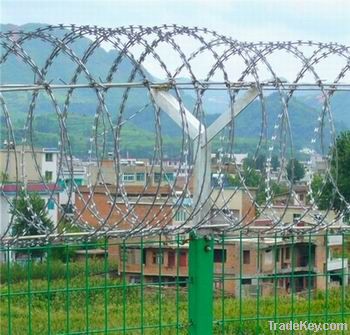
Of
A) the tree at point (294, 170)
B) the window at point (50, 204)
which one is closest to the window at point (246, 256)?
the tree at point (294, 170)

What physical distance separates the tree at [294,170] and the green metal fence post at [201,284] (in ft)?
2.24

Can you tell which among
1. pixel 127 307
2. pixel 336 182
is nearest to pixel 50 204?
pixel 127 307

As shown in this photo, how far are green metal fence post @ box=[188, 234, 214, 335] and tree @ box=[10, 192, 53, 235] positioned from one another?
950mm

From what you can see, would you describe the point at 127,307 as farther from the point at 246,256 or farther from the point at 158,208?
the point at 158,208

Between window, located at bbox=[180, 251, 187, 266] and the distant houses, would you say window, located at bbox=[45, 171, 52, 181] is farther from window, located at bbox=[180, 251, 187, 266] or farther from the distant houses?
window, located at bbox=[180, 251, 187, 266]

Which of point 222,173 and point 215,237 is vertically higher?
point 222,173

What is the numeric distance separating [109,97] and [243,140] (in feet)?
5.86

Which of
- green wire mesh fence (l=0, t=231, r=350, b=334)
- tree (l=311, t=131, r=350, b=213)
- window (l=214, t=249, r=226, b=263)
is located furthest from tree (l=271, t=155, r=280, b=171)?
window (l=214, t=249, r=226, b=263)

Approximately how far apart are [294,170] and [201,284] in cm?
97

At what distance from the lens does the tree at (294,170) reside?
22.6 feet

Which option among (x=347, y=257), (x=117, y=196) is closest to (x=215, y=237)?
(x=117, y=196)

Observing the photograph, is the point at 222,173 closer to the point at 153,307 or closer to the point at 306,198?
the point at 306,198

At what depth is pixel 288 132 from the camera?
22.6 ft

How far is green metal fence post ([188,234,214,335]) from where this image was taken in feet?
22.4
